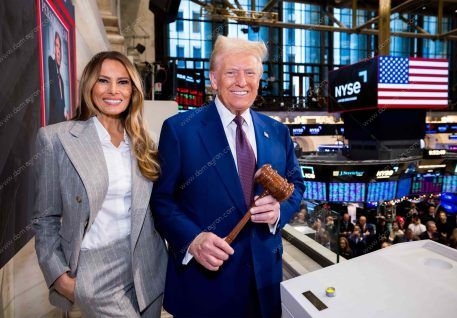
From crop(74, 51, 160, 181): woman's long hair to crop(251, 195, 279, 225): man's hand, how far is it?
496 mm

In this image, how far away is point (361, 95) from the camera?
36.6 feet

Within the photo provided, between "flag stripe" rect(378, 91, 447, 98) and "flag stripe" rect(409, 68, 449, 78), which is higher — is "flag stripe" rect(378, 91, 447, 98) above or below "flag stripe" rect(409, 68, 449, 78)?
below

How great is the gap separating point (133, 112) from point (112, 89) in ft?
0.50

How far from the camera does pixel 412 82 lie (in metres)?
10.8

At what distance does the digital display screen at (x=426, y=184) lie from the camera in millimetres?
15984

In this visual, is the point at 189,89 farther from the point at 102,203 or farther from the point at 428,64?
the point at 102,203

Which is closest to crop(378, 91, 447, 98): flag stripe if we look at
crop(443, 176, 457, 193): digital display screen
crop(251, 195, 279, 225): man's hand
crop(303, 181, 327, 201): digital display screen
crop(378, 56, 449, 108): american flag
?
crop(378, 56, 449, 108): american flag

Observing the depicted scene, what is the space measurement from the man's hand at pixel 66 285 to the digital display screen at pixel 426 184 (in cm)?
1665

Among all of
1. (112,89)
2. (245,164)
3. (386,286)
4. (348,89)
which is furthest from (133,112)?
(348,89)

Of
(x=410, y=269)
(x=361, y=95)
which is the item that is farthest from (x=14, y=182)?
(x=361, y=95)

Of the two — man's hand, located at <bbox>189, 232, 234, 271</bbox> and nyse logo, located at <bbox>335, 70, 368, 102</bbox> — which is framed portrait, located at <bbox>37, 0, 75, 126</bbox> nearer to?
man's hand, located at <bbox>189, 232, 234, 271</bbox>

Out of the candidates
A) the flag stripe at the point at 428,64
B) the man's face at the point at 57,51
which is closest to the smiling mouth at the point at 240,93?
the man's face at the point at 57,51

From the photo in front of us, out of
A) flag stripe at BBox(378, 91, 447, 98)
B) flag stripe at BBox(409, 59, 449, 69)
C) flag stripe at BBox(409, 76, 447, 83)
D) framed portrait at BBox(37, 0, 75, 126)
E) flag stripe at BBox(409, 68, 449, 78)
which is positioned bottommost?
framed portrait at BBox(37, 0, 75, 126)

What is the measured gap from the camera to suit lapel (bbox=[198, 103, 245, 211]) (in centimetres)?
157
